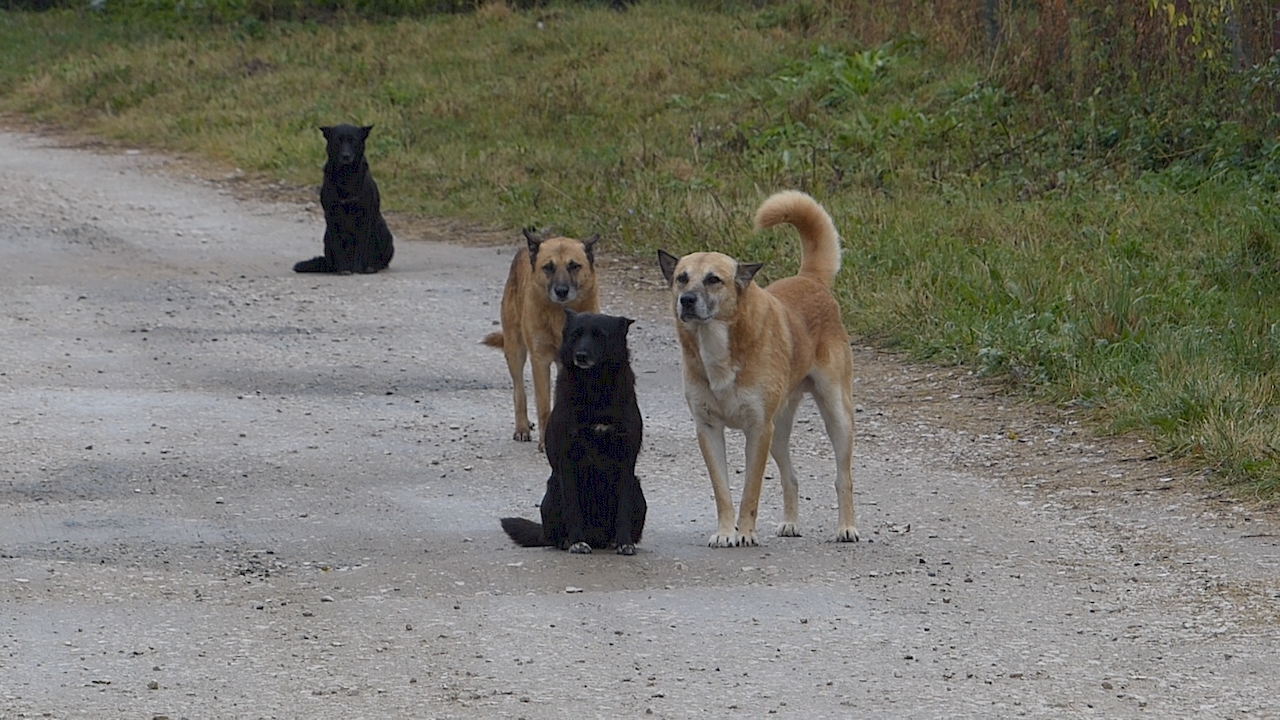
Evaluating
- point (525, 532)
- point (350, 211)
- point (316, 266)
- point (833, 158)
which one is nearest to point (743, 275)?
point (525, 532)

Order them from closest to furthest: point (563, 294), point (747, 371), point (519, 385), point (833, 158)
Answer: point (747, 371) < point (563, 294) < point (519, 385) < point (833, 158)

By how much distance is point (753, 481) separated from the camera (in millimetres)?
6680

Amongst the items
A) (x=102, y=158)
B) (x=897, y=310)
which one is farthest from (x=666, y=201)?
(x=102, y=158)

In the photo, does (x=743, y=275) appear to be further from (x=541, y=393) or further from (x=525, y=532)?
(x=541, y=393)

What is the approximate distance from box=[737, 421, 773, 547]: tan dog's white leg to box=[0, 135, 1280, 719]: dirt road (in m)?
0.13

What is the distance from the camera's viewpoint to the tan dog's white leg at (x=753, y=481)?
6672mm

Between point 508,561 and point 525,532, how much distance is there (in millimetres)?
339

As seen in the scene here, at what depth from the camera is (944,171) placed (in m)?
15.6

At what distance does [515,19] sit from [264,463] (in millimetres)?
18800

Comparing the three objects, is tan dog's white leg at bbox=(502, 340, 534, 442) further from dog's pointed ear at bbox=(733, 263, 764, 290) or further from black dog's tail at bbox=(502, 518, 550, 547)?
dog's pointed ear at bbox=(733, 263, 764, 290)

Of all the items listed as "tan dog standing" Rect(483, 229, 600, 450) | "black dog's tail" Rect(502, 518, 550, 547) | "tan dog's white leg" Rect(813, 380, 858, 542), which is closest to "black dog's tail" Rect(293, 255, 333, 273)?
"tan dog standing" Rect(483, 229, 600, 450)

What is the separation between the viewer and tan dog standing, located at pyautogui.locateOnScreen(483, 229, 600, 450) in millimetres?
8688

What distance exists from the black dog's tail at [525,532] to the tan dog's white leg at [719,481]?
2.11 feet

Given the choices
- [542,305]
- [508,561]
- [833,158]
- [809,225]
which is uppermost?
[809,225]
